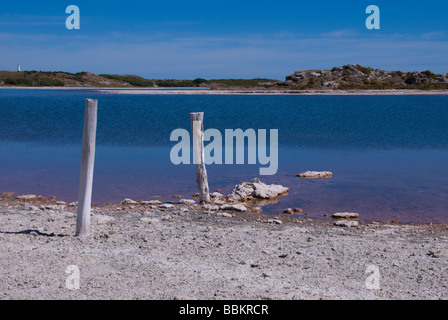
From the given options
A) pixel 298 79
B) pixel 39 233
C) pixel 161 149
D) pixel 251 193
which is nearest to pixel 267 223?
pixel 251 193

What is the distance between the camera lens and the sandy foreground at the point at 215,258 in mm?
6000

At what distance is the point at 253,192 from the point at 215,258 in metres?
5.34

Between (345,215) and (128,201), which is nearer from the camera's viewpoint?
(345,215)

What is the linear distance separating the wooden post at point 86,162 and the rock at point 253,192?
472 centimetres

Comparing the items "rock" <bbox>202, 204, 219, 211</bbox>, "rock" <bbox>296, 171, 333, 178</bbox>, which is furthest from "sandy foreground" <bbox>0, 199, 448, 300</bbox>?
"rock" <bbox>296, 171, 333, 178</bbox>

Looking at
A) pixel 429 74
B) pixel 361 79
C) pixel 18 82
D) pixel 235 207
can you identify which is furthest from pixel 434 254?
pixel 18 82

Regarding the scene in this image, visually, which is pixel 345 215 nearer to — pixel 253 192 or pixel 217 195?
pixel 253 192

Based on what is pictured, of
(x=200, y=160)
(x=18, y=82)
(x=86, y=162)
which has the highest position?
(x=18, y=82)

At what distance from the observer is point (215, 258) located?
732cm

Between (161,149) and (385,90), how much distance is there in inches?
3107

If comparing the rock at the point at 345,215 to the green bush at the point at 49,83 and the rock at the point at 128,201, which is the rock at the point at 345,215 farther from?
the green bush at the point at 49,83

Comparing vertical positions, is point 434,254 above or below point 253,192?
below

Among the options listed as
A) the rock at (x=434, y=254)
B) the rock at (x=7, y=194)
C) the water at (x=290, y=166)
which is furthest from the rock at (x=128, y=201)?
the rock at (x=434, y=254)

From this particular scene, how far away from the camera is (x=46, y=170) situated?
1645cm
